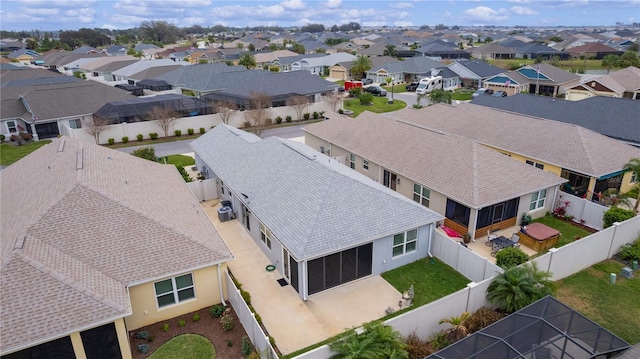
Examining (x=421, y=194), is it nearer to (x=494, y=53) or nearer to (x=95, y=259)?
(x=95, y=259)

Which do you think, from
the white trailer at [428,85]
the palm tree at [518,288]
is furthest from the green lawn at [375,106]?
the palm tree at [518,288]

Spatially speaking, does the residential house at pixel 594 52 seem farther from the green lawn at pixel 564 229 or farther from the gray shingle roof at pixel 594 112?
the green lawn at pixel 564 229

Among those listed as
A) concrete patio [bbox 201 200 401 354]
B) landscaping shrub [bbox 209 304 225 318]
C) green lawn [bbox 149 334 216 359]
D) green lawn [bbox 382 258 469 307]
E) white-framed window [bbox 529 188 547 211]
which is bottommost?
green lawn [bbox 382 258 469 307]

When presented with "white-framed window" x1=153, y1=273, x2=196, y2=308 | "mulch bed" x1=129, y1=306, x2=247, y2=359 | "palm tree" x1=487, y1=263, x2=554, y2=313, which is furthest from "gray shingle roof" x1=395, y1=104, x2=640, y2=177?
"white-framed window" x1=153, y1=273, x2=196, y2=308

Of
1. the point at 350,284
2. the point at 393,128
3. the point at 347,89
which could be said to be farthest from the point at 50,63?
the point at 350,284

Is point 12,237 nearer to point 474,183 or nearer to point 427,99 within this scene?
point 474,183

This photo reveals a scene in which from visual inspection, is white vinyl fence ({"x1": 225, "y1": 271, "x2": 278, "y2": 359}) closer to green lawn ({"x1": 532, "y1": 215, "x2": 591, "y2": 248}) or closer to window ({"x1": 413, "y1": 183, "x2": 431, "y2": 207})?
window ({"x1": 413, "y1": 183, "x2": 431, "y2": 207})

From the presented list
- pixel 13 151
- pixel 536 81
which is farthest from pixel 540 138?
pixel 13 151
